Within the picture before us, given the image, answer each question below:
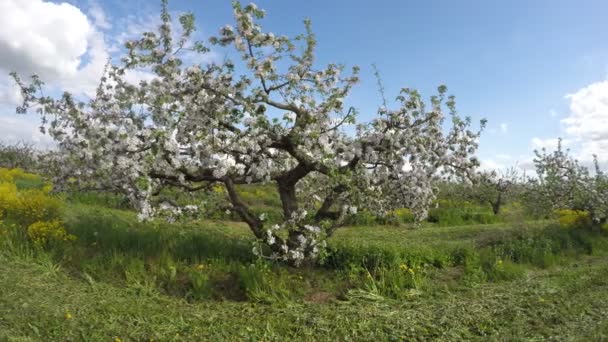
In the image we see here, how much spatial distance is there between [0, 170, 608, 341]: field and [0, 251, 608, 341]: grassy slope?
2 centimetres

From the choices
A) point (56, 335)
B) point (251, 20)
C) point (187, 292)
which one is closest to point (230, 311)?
point (187, 292)

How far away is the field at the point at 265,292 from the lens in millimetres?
6238

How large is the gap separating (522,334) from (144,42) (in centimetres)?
760

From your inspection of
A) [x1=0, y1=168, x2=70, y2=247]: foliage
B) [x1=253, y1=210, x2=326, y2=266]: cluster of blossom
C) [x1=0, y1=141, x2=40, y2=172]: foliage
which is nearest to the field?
[x1=0, y1=168, x2=70, y2=247]: foliage

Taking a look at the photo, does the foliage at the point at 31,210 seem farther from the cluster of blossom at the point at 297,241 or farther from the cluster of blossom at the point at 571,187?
the cluster of blossom at the point at 571,187

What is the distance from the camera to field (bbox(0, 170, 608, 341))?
20.5ft

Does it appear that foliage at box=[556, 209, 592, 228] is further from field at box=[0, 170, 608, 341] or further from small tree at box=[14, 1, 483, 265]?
small tree at box=[14, 1, 483, 265]

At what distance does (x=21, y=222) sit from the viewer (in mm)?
10219

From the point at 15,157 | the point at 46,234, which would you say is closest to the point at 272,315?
the point at 46,234

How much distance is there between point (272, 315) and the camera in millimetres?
6750

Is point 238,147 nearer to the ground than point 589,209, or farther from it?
farther from it

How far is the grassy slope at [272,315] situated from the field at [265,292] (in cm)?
2

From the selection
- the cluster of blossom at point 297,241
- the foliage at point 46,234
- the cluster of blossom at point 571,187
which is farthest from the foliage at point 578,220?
the foliage at point 46,234

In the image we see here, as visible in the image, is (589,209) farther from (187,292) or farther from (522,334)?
(187,292)
